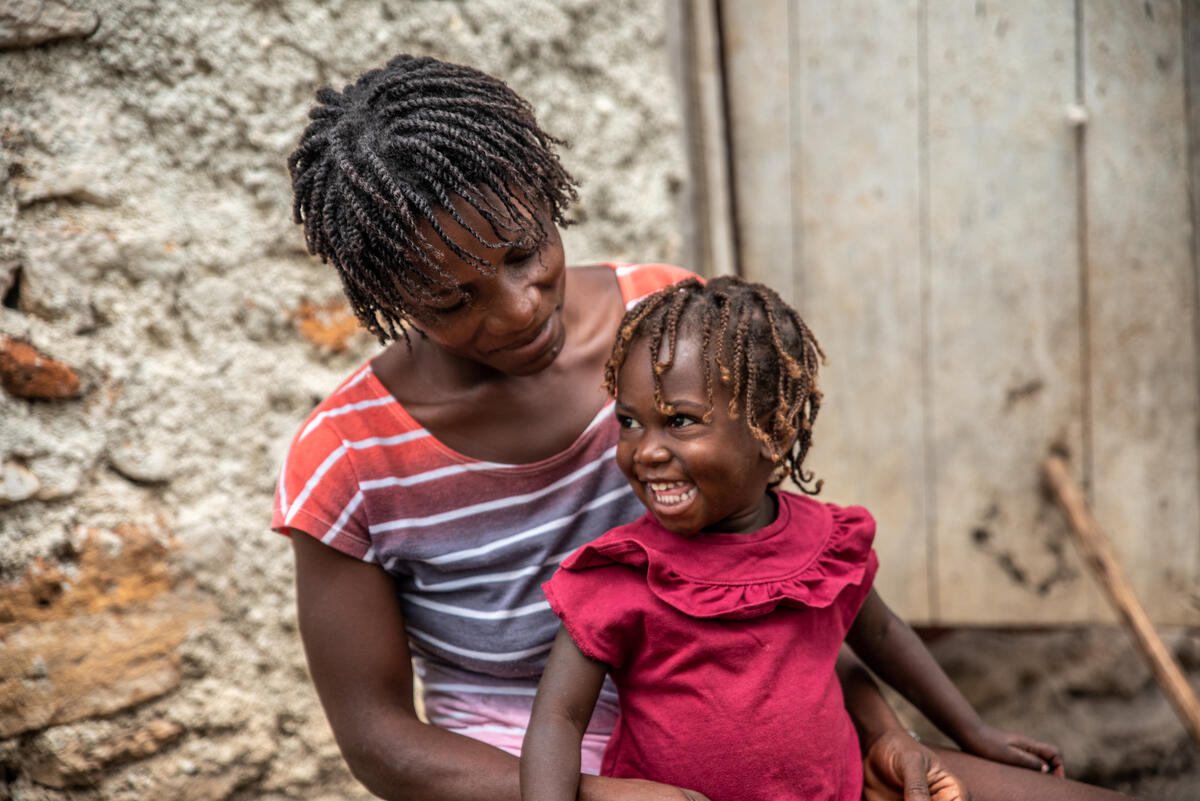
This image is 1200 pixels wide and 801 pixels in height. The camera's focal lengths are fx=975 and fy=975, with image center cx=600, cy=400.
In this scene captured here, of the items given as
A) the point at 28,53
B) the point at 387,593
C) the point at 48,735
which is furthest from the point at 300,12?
the point at 48,735

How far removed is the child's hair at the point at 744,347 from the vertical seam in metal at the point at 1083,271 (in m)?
1.42

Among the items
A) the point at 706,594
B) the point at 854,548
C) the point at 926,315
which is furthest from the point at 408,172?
the point at 926,315

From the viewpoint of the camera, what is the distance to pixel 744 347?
1.32 metres

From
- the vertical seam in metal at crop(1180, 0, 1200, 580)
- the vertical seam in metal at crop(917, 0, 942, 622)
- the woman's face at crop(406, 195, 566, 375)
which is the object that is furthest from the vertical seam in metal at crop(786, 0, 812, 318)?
the woman's face at crop(406, 195, 566, 375)

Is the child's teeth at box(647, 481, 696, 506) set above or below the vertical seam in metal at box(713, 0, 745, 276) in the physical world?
below

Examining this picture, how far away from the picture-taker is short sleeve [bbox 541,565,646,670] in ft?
4.17

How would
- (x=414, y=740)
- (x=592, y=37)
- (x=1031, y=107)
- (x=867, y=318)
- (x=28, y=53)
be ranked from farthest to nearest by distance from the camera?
(x=867, y=318), (x=1031, y=107), (x=592, y=37), (x=28, y=53), (x=414, y=740)

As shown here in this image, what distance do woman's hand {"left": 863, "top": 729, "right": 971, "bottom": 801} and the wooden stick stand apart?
1.14 m

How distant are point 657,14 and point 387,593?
153 centimetres

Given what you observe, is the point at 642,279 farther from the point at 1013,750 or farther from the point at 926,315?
the point at 926,315

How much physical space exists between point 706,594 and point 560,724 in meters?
0.25

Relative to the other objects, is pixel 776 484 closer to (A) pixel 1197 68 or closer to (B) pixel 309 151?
(B) pixel 309 151

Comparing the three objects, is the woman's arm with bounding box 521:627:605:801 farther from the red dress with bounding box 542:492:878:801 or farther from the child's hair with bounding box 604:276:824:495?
the child's hair with bounding box 604:276:824:495

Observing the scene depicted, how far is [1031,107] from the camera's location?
2.40 m
